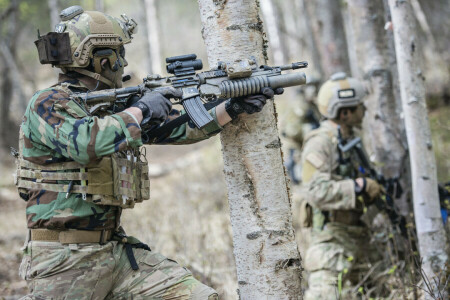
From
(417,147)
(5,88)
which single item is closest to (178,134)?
(417,147)

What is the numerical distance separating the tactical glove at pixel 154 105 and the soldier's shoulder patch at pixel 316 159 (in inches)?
80.6

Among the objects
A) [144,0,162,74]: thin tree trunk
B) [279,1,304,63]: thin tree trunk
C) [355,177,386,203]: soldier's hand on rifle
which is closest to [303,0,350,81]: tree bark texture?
[355,177,386,203]: soldier's hand on rifle

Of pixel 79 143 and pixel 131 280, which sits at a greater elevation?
pixel 79 143

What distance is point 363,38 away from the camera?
5.45 metres

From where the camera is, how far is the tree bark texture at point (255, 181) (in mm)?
2969

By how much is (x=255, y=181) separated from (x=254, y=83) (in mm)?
575

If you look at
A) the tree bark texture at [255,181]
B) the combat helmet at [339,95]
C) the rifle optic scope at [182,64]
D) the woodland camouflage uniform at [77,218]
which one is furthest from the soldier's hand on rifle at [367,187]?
the rifle optic scope at [182,64]

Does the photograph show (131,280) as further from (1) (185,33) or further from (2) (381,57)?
(1) (185,33)

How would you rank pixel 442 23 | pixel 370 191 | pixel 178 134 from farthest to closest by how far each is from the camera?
1. pixel 442 23
2. pixel 370 191
3. pixel 178 134

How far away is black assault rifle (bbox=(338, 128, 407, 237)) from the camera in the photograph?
4.81 m

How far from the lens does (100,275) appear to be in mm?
2951

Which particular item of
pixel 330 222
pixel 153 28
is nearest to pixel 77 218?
pixel 330 222

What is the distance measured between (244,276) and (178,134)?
3.44 ft

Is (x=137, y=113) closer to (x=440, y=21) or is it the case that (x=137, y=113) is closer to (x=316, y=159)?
(x=316, y=159)
